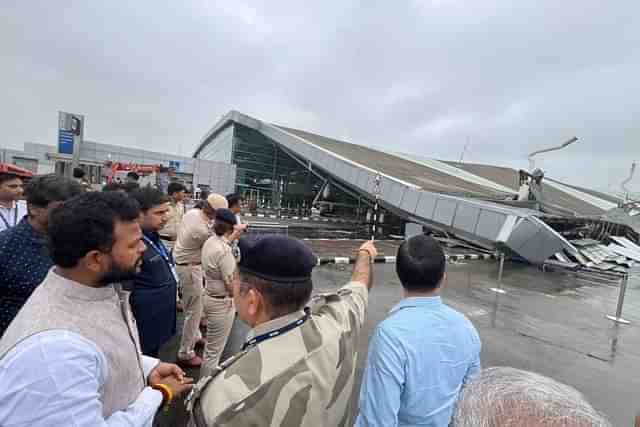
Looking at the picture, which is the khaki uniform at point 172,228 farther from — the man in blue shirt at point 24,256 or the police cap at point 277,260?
the police cap at point 277,260

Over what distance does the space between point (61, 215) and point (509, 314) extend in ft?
21.9

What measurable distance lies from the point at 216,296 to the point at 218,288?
78 mm

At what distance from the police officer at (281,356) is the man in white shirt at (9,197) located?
314 cm

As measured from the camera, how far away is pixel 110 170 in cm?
1938

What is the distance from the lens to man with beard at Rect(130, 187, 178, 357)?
239cm

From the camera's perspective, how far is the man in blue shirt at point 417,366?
126cm

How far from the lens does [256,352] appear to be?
0.91 m

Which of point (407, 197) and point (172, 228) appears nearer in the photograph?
point (172, 228)

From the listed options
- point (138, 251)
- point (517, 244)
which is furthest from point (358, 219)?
point (138, 251)

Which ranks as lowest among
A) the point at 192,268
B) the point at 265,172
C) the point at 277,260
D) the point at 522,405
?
the point at 192,268

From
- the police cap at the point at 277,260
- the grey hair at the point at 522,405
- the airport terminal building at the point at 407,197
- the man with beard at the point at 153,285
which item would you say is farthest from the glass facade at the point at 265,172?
the grey hair at the point at 522,405

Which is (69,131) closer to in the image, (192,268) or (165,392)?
(192,268)

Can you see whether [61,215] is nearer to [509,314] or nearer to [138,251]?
[138,251]

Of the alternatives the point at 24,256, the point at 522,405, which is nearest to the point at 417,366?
the point at 522,405
